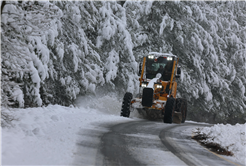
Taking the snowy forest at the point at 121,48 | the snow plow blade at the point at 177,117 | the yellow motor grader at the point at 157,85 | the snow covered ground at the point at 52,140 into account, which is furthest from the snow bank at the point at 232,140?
the snow plow blade at the point at 177,117

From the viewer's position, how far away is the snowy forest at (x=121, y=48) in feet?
26.6

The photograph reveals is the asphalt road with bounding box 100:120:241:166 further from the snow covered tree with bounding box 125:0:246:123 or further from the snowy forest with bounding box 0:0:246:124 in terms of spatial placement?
the snow covered tree with bounding box 125:0:246:123

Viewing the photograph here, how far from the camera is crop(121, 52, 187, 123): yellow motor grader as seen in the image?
13356 mm

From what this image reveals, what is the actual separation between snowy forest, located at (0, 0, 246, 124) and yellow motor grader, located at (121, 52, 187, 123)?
158cm

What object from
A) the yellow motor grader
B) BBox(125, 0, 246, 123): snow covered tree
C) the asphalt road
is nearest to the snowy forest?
BBox(125, 0, 246, 123): snow covered tree

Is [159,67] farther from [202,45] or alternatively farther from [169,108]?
[202,45]

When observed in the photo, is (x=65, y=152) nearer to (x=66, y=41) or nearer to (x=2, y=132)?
(x=2, y=132)

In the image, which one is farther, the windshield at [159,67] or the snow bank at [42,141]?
the windshield at [159,67]

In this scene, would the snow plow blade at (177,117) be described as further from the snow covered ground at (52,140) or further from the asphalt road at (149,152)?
the asphalt road at (149,152)

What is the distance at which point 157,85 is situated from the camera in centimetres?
1398

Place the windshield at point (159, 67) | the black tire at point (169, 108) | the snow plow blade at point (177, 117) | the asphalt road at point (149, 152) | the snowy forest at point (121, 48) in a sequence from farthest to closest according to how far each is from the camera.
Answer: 1. the snow plow blade at point (177, 117)
2. the windshield at point (159, 67)
3. the black tire at point (169, 108)
4. the snowy forest at point (121, 48)
5. the asphalt road at point (149, 152)

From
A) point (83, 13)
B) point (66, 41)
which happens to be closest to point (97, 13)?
point (83, 13)

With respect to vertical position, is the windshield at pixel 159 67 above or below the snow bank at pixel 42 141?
above

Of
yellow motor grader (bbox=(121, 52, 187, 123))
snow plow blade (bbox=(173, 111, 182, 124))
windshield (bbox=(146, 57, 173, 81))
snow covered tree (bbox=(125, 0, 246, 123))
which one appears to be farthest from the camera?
snow covered tree (bbox=(125, 0, 246, 123))
